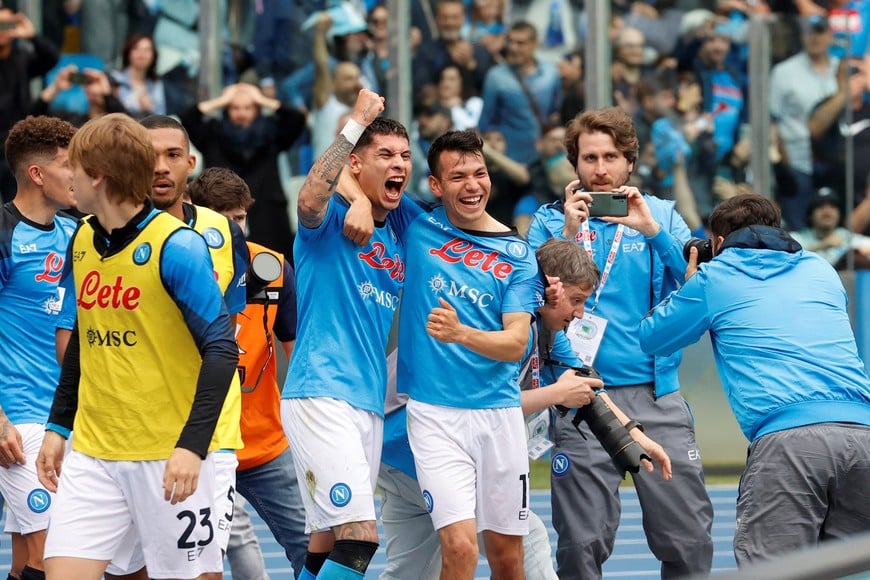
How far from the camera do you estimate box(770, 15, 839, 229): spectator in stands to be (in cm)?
1255

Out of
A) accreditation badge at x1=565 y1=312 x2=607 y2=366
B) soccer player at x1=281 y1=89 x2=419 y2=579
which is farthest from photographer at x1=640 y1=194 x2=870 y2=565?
soccer player at x1=281 y1=89 x2=419 y2=579

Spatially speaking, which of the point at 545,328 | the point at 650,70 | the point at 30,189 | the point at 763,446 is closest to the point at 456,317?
the point at 545,328

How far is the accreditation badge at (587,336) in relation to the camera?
6.30 m

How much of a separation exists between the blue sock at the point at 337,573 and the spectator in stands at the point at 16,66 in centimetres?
670

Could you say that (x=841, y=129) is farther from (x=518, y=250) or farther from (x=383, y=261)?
(x=383, y=261)

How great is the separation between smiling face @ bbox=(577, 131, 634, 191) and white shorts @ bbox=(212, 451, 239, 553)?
90.3 inches

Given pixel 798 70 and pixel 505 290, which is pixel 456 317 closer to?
pixel 505 290

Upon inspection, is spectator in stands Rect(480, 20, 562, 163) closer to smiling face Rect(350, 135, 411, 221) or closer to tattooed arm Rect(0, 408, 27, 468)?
smiling face Rect(350, 135, 411, 221)

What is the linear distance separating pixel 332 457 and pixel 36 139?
6.47ft

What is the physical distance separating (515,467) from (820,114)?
25.8ft

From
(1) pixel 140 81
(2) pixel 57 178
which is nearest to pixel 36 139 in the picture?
(2) pixel 57 178

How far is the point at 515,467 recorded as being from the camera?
222 inches

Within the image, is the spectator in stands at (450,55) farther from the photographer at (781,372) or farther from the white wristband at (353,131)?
the white wristband at (353,131)

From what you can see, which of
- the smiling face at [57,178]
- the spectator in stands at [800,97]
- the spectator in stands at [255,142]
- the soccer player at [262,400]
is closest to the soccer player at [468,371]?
the soccer player at [262,400]
